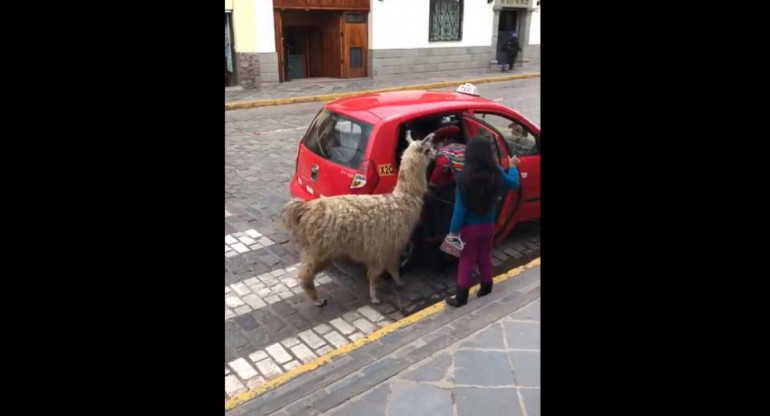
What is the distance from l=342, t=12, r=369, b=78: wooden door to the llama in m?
15.1

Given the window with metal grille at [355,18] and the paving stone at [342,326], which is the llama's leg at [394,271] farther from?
the window with metal grille at [355,18]

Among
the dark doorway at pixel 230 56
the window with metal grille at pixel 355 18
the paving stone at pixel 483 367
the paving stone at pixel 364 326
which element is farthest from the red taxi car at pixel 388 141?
the window with metal grille at pixel 355 18

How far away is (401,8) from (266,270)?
16.3 meters

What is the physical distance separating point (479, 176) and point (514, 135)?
7.34ft

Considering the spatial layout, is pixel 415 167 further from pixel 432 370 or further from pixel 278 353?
pixel 278 353

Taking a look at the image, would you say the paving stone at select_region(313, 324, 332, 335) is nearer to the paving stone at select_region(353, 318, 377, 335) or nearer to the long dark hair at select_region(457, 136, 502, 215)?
the paving stone at select_region(353, 318, 377, 335)

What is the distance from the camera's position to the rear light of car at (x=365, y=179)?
4777mm

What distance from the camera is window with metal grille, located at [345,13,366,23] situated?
18.4 metres
